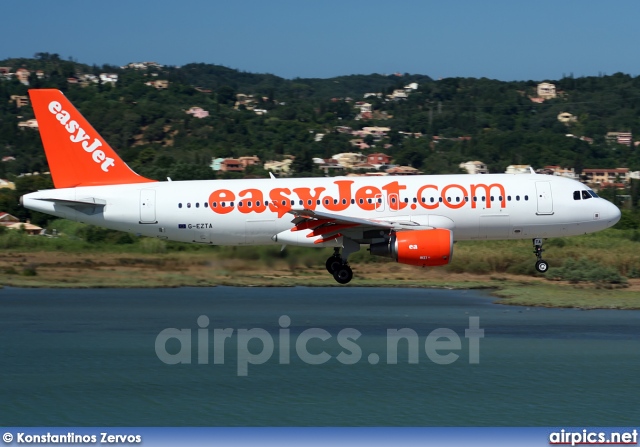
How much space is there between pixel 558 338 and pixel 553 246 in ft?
67.6

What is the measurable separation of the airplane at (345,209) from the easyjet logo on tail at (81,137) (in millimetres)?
424

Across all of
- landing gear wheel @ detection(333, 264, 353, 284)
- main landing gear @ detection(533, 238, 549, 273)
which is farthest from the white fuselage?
landing gear wheel @ detection(333, 264, 353, 284)

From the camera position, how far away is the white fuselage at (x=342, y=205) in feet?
140

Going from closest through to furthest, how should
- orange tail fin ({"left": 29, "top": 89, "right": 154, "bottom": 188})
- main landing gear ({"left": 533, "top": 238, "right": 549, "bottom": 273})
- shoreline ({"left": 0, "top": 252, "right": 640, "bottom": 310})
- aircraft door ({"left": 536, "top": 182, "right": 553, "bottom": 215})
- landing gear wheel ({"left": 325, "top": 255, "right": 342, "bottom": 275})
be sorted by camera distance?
1. aircraft door ({"left": 536, "top": 182, "right": 553, "bottom": 215})
2. main landing gear ({"left": 533, "top": 238, "right": 549, "bottom": 273})
3. landing gear wheel ({"left": 325, "top": 255, "right": 342, "bottom": 275})
4. orange tail fin ({"left": 29, "top": 89, "right": 154, "bottom": 188})
5. shoreline ({"left": 0, "top": 252, "right": 640, "bottom": 310})

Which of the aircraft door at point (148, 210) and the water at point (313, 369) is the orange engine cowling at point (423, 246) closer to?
the water at point (313, 369)

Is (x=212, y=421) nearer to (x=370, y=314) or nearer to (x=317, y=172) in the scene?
(x=370, y=314)

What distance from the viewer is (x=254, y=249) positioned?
5325cm

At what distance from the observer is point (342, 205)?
43.1 meters

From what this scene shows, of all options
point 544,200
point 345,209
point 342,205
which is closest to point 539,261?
point 544,200

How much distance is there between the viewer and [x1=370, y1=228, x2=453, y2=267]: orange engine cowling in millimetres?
41406

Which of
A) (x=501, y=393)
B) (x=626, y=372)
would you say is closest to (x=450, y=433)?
(x=501, y=393)

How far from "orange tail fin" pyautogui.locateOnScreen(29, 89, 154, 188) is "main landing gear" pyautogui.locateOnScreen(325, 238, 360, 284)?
365 inches

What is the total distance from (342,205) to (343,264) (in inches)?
112

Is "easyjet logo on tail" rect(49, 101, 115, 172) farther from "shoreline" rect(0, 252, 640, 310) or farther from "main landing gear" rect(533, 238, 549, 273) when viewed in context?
"main landing gear" rect(533, 238, 549, 273)
